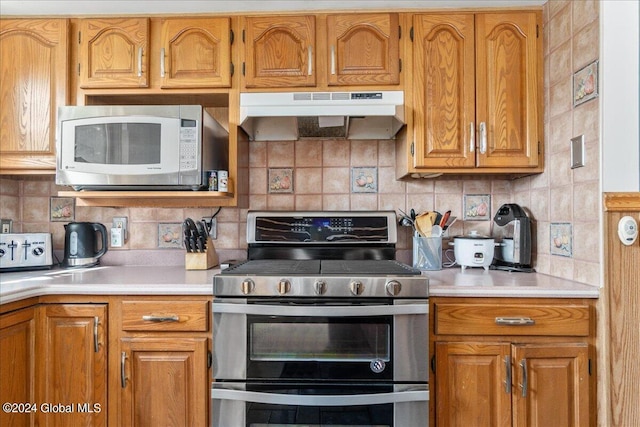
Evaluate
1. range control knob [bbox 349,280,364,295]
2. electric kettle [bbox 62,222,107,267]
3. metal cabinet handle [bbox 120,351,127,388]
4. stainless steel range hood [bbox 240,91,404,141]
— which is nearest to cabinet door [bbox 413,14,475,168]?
stainless steel range hood [bbox 240,91,404,141]

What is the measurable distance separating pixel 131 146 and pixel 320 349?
123 cm

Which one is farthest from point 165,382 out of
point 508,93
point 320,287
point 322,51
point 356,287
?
point 508,93

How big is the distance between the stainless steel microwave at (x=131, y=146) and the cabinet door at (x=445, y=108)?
1.03 metres

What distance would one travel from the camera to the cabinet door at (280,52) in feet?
5.91

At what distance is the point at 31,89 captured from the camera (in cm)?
185

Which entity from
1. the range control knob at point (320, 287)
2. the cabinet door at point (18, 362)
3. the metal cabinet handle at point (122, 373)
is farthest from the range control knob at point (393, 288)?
the cabinet door at point (18, 362)

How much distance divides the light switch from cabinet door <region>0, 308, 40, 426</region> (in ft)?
7.44

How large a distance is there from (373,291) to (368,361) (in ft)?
0.91

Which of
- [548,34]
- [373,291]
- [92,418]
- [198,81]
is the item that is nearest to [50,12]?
[198,81]

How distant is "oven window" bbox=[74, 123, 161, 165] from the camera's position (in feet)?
5.58

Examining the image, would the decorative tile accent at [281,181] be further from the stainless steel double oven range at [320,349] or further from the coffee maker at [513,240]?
the coffee maker at [513,240]

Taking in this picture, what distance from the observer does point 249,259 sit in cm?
197

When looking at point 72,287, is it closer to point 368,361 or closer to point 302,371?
point 302,371

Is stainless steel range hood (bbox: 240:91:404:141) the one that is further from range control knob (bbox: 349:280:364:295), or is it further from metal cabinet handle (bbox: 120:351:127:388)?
metal cabinet handle (bbox: 120:351:127:388)
